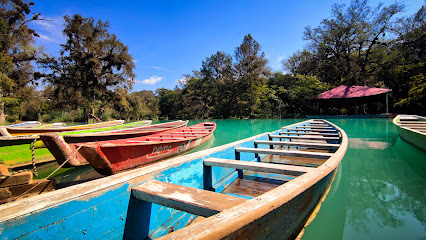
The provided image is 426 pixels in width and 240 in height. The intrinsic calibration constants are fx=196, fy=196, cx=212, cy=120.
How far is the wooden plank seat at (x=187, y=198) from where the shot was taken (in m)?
1.07

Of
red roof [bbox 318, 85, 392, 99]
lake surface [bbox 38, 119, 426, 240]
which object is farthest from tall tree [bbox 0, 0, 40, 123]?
red roof [bbox 318, 85, 392, 99]

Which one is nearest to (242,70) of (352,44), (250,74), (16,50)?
(250,74)

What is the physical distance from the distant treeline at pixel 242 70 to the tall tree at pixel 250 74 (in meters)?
0.13

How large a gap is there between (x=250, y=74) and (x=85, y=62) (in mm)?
18761

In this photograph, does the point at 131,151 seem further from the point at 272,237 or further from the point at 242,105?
the point at 242,105

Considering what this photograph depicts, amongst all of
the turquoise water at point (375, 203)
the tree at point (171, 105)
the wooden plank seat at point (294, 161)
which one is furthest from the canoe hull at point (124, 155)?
the tree at point (171, 105)

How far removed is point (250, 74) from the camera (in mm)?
26375

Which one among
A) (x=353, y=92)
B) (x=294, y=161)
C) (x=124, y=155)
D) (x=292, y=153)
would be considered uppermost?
(x=353, y=92)

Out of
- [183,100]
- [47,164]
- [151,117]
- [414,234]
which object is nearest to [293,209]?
[414,234]

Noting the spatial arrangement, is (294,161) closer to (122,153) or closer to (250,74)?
(122,153)

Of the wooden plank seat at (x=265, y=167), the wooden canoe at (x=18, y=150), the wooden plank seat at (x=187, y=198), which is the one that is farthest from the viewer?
the wooden canoe at (x=18, y=150)

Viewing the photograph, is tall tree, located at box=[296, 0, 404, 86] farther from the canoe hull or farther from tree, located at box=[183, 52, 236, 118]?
Result: the canoe hull

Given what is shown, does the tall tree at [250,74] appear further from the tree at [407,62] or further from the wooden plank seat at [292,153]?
the wooden plank seat at [292,153]

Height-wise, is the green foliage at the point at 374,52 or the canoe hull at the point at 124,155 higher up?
the green foliage at the point at 374,52
